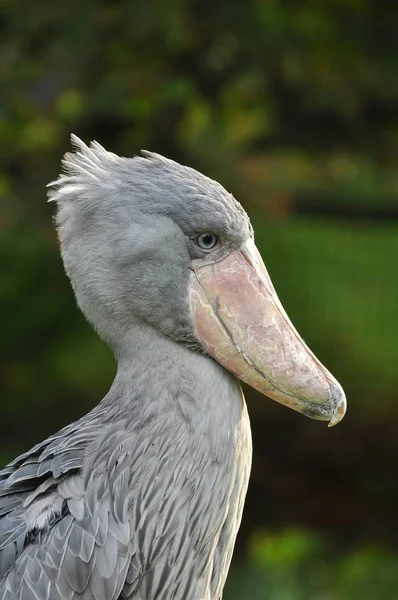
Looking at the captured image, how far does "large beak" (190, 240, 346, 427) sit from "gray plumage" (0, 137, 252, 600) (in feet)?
0.13

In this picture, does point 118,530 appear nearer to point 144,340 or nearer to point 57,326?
point 144,340

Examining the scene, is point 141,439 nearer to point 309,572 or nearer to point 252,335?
point 252,335

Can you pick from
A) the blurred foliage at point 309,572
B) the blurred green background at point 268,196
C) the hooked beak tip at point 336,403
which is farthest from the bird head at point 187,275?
the blurred foliage at point 309,572

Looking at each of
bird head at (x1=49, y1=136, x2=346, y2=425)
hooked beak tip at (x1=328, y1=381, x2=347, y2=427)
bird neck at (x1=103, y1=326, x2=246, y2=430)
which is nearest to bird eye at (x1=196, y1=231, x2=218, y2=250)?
bird head at (x1=49, y1=136, x2=346, y2=425)

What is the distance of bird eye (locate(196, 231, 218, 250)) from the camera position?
2324 mm

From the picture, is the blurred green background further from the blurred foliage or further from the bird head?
the bird head

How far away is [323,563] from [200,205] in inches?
165

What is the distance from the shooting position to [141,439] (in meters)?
2.30

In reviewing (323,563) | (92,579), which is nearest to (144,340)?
(92,579)

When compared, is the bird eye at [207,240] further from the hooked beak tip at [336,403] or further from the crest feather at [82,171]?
the hooked beak tip at [336,403]

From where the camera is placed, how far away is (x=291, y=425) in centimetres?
657

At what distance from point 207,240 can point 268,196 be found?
312 centimetres

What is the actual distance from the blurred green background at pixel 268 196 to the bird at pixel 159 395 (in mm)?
1994

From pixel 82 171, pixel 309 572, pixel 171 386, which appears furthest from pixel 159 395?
pixel 309 572
